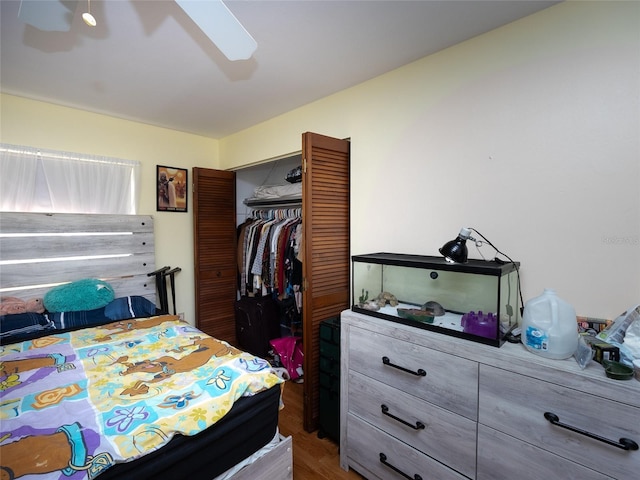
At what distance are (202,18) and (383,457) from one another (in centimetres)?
223

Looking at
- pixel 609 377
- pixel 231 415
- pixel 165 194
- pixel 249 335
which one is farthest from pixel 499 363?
pixel 165 194

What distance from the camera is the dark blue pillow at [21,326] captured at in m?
2.03

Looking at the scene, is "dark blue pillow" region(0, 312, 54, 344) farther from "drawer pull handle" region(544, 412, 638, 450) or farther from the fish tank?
"drawer pull handle" region(544, 412, 638, 450)

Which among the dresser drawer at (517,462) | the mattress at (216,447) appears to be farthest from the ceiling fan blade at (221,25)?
the dresser drawer at (517,462)

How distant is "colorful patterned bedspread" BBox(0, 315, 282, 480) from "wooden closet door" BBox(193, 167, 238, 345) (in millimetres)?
1261

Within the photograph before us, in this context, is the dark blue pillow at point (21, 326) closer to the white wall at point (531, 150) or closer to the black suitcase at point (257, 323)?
the black suitcase at point (257, 323)

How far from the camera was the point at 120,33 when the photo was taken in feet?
5.25

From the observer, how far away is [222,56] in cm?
182

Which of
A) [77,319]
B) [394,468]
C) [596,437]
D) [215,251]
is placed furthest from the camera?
[215,251]

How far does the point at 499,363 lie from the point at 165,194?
3.23 m

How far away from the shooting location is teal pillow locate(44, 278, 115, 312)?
2367 millimetres

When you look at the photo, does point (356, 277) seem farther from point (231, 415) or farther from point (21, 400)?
point (21, 400)

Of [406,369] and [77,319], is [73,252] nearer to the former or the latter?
[77,319]

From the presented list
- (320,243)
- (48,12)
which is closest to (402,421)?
(320,243)
